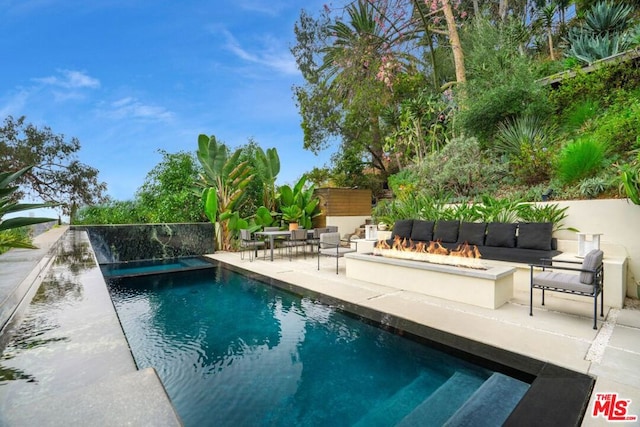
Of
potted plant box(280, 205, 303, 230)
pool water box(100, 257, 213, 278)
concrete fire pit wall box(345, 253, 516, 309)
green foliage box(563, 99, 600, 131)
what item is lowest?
pool water box(100, 257, 213, 278)

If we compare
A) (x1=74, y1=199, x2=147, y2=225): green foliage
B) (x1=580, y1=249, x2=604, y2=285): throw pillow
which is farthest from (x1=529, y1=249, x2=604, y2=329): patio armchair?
(x1=74, y1=199, x2=147, y2=225): green foliage

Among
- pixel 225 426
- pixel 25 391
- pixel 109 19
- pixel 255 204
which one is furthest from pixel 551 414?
pixel 109 19

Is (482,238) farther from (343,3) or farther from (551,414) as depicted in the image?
(343,3)

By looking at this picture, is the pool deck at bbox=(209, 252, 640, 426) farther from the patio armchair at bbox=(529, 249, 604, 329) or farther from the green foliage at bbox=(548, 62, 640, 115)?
the green foliage at bbox=(548, 62, 640, 115)

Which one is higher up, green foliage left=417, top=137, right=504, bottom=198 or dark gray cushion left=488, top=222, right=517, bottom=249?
green foliage left=417, top=137, right=504, bottom=198

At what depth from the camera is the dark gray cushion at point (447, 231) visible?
6.84 m

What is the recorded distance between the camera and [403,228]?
25.1ft

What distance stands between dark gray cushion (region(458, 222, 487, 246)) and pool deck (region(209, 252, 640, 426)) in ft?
4.97

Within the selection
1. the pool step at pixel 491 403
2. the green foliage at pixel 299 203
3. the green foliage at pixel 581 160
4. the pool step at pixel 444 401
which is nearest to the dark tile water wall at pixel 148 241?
the green foliage at pixel 299 203

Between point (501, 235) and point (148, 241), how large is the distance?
31.0ft

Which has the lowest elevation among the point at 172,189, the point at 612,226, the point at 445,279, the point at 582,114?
the point at 445,279

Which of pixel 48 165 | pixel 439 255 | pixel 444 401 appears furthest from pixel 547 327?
pixel 48 165

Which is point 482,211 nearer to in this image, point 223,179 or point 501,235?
point 501,235

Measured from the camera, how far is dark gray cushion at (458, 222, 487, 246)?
21.2 feet
